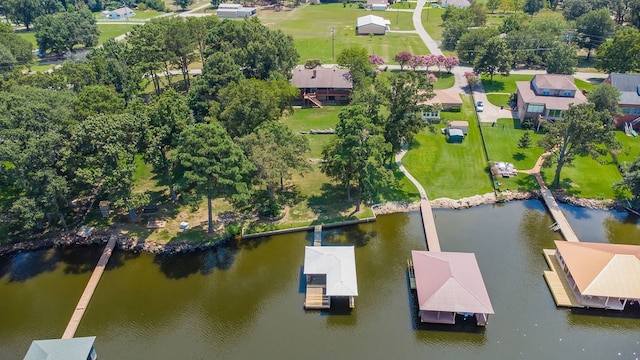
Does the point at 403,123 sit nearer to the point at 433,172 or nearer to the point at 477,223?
the point at 433,172

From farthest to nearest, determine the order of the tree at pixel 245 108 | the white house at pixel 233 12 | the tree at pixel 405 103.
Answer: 1. the white house at pixel 233 12
2. the tree at pixel 245 108
3. the tree at pixel 405 103

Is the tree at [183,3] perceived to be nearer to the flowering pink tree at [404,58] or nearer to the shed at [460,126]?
the flowering pink tree at [404,58]

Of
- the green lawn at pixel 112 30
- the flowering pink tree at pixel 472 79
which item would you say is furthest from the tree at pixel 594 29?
the green lawn at pixel 112 30

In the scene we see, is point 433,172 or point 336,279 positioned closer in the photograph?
point 336,279

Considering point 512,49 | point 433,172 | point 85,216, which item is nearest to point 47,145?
point 85,216

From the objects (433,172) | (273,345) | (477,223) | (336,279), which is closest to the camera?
(273,345)

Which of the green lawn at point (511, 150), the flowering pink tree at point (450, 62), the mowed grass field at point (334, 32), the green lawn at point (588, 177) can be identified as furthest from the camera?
the mowed grass field at point (334, 32)

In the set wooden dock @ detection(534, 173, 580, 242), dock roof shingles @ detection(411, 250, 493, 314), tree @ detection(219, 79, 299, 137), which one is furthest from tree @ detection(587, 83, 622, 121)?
tree @ detection(219, 79, 299, 137)
